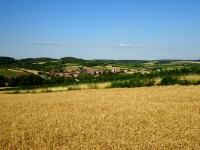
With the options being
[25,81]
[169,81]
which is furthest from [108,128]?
[25,81]

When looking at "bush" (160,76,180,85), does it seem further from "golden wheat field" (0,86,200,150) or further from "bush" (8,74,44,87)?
"bush" (8,74,44,87)

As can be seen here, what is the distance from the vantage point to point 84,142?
14312 millimetres

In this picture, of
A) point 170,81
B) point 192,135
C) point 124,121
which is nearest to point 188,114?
point 124,121

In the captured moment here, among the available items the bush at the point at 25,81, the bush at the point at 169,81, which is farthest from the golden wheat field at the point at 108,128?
the bush at the point at 25,81

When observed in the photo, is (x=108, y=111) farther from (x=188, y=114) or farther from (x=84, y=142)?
(x=84, y=142)

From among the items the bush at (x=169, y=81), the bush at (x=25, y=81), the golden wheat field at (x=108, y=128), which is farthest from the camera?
the bush at (x=25, y=81)

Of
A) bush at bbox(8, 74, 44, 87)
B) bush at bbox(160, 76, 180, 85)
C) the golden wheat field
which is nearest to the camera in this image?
the golden wheat field

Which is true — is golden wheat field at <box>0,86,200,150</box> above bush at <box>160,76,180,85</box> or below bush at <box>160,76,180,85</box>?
below

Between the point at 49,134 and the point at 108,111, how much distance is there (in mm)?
7267

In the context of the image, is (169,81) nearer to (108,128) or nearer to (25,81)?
(108,128)

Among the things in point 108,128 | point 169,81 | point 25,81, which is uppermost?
point 169,81

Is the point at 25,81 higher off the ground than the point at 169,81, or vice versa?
the point at 169,81

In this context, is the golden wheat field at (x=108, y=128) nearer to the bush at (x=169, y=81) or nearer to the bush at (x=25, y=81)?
the bush at (x=169, y=81)

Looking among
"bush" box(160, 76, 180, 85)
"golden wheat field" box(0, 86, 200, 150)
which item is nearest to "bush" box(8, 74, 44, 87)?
"bush" box(160, 76, 180, 85)
